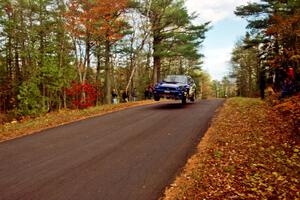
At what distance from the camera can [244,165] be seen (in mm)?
8555

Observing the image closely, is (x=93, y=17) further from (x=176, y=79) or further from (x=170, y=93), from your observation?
(x=170, y=93)

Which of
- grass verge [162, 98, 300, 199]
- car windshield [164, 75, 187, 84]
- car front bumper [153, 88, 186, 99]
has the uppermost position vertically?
car windshield [164, 75, 187, 84]

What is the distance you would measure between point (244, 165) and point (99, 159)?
12.9 ft

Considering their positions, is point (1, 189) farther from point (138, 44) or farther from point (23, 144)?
point (138, 44)

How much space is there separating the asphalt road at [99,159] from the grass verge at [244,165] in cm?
47

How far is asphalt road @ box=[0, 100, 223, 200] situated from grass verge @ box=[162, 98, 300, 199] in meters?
0.47

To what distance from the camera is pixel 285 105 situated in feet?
50.6

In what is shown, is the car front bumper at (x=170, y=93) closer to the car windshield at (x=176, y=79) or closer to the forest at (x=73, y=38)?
the car windshield at (x=176, y=79)

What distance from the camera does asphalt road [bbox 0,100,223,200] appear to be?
6926 mm

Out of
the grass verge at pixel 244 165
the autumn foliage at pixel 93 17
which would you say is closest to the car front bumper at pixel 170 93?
the grass verge at pixel 244 165

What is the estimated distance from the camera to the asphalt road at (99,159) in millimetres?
6926

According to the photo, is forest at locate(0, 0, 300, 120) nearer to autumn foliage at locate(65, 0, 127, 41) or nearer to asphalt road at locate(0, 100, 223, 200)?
autumn foliage at locate(65, 0, 127, 41)

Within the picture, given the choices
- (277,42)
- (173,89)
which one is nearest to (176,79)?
(173,89)

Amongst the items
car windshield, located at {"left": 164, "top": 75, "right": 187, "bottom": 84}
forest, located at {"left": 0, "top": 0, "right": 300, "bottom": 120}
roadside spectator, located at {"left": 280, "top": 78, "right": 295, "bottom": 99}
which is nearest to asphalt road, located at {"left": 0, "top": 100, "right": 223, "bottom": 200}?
car windshield, located at {"left": 164, "top": 75, "right": 187, "bottom": 84}
